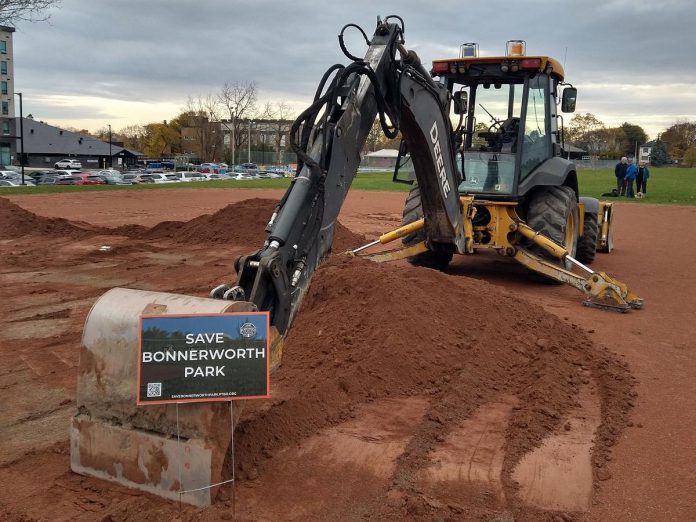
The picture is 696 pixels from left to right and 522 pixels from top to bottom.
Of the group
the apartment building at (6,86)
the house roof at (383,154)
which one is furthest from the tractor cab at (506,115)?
the apartment building at (6,86)

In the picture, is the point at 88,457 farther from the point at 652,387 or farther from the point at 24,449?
the point at 652,387

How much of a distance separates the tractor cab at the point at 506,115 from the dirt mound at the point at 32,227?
863cm

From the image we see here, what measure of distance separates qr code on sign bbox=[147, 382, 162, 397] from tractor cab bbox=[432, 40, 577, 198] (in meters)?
6.39

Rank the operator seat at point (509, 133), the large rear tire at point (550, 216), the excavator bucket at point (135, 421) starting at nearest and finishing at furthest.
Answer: the excavator bucket at point (135, 421)
the large rear tire at point (550, 216)
the operator seat at point (509, 133)

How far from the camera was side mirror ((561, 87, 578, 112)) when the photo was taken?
9977mm

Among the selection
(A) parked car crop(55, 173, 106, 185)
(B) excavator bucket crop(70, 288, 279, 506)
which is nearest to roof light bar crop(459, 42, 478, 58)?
(B) excavator bucket crop(70, 288, 279, 506)

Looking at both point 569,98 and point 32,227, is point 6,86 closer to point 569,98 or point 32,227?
point 32,227

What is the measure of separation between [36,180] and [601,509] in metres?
43.1

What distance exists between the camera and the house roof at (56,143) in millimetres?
78938

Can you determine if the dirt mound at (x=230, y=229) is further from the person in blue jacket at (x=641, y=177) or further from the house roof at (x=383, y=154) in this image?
the house roof at (x=383, y=154)

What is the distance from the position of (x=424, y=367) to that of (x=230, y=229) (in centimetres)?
906

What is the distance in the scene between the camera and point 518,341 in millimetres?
6441

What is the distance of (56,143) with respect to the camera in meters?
80.8

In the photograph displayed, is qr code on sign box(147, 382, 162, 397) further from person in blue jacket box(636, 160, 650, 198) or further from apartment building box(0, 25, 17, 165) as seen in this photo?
apartment building box(0, 25, 17, 165)
